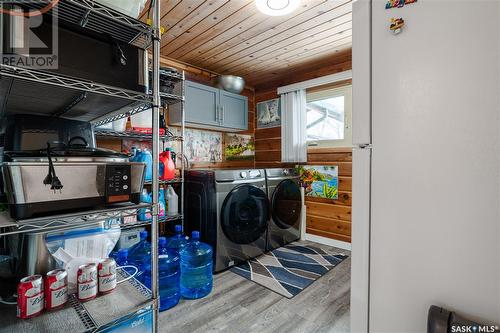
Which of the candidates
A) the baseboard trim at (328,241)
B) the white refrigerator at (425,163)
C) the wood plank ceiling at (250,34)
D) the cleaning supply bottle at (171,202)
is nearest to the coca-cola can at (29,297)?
the white refrigerator at (425,163)

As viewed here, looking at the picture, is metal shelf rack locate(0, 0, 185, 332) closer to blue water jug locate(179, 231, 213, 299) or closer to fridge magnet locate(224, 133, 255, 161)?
blue water jug locate(179, 231, 213, 299)

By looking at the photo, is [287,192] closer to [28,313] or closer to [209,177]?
[209,177]

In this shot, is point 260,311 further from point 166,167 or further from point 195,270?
point 166,167

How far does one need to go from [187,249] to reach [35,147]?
1.25 metres

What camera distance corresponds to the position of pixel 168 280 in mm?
1754

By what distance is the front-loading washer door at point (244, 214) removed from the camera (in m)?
2.17

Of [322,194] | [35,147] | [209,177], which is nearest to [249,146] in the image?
[322,194]

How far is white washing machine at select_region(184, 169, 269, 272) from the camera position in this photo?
83.5 inches

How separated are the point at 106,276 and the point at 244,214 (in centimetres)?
144

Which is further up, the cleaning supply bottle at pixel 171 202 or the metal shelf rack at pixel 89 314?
the cleaning supply bottle at pixel 171 202

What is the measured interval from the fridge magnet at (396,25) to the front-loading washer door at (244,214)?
1.72m

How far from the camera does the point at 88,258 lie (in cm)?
108

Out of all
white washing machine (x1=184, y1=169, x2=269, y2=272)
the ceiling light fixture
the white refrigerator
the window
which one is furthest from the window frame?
the white refrigerator

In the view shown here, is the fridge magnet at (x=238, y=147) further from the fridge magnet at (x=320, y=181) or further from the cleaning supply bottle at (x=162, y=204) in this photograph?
the cleaning supply bottle at (x=162, y=204)
